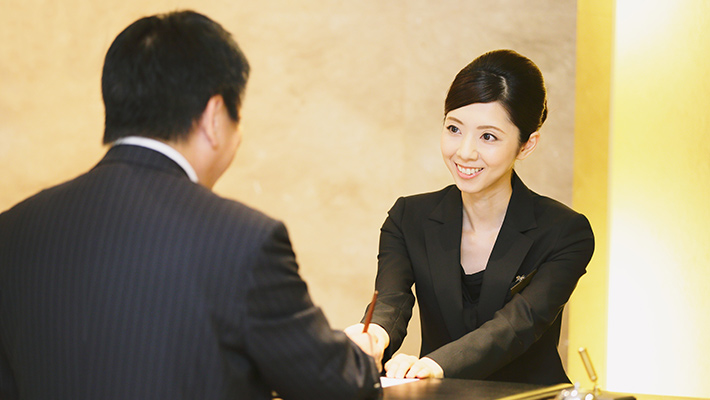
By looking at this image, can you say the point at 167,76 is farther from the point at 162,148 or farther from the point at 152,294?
the point at 152,294

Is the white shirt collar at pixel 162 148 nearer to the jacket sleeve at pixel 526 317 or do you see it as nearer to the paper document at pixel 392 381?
the paper document at pixel 392 381

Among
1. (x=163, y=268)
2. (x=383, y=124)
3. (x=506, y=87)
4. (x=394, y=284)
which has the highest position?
(x=383, y=124)

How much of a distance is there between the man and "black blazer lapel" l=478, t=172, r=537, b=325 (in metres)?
0.94

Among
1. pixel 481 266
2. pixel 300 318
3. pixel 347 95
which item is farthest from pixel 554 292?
pixel 347 95

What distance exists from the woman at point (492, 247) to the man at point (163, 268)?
32.2 inches

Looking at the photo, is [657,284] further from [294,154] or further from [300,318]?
[300,318]

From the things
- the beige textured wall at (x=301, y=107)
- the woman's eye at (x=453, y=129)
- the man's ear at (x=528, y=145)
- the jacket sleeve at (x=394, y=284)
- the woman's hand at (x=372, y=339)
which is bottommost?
the woman's hand at (x=372, y=339)

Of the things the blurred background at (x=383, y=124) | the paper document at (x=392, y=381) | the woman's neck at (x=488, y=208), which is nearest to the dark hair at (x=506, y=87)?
the woman's neck at (x=488, y=208)

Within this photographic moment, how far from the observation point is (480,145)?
6.67ft

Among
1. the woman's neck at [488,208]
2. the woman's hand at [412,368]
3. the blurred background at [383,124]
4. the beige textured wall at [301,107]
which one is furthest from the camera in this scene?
the beige textured wall at [301,107]

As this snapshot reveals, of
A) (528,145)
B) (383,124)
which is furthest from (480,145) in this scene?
(383,124)

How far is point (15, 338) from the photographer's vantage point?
1.12 meters

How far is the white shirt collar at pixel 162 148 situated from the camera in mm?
1112

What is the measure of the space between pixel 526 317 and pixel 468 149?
1.47 ft
